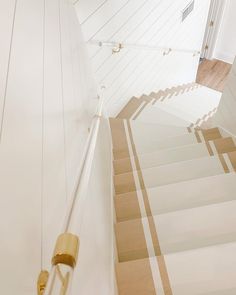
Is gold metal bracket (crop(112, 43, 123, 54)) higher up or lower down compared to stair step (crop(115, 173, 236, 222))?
higher up

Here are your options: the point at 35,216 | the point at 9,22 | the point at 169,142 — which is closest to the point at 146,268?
the point at 35,216

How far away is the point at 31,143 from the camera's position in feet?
2.84

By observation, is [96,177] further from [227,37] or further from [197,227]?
[227,37]

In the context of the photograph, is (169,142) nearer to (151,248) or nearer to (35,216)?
(151,248)

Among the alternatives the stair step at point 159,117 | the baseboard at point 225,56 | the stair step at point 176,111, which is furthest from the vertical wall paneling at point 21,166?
the baseboard at point 225,56

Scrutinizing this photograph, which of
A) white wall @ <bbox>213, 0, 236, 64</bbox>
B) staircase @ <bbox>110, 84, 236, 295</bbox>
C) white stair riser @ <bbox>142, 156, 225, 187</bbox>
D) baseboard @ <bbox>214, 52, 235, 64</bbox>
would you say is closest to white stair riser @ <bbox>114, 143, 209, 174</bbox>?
staircase @ <bbox>110, 84, 236, 295</bbox>

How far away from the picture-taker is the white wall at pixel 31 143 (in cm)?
66

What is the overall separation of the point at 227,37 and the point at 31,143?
739 centimetres

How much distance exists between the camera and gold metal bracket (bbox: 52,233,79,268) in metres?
0.64

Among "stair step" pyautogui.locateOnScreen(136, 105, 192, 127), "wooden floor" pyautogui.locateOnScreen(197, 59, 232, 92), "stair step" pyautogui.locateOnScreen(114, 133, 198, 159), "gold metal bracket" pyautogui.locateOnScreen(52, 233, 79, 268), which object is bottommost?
"gold metal bracket" pyautogui.locateOnScreen(52, 233, 79, 268)

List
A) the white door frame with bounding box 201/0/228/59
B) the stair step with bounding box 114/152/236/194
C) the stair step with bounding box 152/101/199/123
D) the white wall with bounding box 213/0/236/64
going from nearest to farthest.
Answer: the stair step with bounding box 114/152/236/194 → the stair step with bounding box 152/101/199/123 → the white door frame with bounding box 201/0/228/59 → the white wall with bounding box 213/0/236/64

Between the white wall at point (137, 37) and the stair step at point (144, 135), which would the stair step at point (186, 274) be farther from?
the white wall at point (137, 37)

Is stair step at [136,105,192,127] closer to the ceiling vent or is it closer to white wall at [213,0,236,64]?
the ceiling vent

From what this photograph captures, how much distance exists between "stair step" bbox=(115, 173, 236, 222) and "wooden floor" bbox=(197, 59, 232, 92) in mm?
5356
